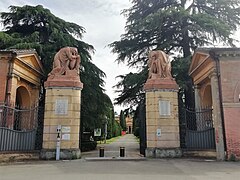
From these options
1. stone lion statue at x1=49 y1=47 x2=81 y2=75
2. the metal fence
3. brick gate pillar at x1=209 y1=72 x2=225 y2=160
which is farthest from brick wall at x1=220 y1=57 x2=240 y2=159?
the metal fence

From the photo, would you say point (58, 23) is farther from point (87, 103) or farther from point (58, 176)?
point (58, 176)

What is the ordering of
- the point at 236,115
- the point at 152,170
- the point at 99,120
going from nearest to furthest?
the point at 152,170, the point at 236,115, the point at 99,120

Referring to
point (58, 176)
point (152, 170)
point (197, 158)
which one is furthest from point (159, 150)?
point (58, 176)

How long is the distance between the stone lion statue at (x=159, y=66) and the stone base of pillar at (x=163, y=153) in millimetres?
3986

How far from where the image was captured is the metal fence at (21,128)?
12367mm

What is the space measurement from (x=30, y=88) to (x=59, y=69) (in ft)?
17.1

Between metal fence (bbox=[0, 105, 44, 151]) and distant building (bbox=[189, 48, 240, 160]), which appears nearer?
metal fence (bbox=[0, 105, 44, 151])

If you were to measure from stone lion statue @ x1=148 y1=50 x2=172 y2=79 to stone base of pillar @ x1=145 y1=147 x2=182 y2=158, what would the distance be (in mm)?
3986

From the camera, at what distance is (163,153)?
13.3m

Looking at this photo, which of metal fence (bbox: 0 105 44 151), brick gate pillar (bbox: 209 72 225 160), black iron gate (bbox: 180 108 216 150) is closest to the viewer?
metal fence (bbox: 0 105 44 151)

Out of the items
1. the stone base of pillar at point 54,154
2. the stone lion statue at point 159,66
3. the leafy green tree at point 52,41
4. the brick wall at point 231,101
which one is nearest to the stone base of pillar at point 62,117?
the stone base of pillar at point 54,154

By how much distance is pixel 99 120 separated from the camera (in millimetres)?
20500

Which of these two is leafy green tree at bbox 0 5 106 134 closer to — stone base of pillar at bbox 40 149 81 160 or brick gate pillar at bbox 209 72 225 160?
stone base of pillar at bbox 40 149 81 160

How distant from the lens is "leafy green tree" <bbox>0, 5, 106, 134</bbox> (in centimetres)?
1880
